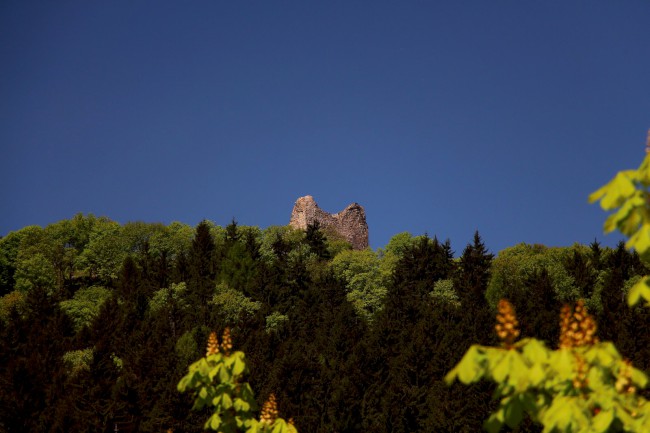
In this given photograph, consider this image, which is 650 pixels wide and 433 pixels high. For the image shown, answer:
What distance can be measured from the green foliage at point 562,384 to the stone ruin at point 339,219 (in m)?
144

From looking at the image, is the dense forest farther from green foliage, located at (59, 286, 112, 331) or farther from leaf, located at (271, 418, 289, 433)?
leaf, located at (271, 418, 289, 433)

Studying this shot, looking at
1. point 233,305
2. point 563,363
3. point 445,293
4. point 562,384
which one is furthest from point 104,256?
point 563,363

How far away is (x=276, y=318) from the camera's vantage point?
273 feet

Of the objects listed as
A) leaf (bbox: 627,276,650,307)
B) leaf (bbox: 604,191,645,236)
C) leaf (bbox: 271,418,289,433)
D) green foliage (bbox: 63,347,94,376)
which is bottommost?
leaf (bbox: 271,418,289,433)

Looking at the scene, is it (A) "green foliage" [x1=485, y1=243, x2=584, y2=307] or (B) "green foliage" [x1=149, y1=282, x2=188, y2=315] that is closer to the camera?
(B) "green foliage" [x1=149, y1=282, x2=188, y2=315]

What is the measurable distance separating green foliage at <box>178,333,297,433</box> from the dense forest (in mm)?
39882

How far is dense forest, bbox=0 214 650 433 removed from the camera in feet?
178

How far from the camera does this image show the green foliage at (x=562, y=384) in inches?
220

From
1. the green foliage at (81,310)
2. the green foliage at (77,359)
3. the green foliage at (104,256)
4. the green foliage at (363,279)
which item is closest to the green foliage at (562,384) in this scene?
the green foliage at (77,359)

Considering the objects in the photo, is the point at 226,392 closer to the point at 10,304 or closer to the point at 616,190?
the point at 616,190

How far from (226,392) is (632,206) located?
6.13m

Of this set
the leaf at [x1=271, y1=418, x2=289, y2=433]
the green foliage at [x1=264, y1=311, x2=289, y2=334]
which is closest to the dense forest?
the green foliage at [x1=264, y1=311, x2=289, y2=334]

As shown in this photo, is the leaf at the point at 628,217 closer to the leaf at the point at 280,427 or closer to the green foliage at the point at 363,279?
the leaf at the point at 280,427

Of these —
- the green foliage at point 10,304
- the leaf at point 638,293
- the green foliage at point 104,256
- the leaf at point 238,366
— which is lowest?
the leaf at point 638,293
